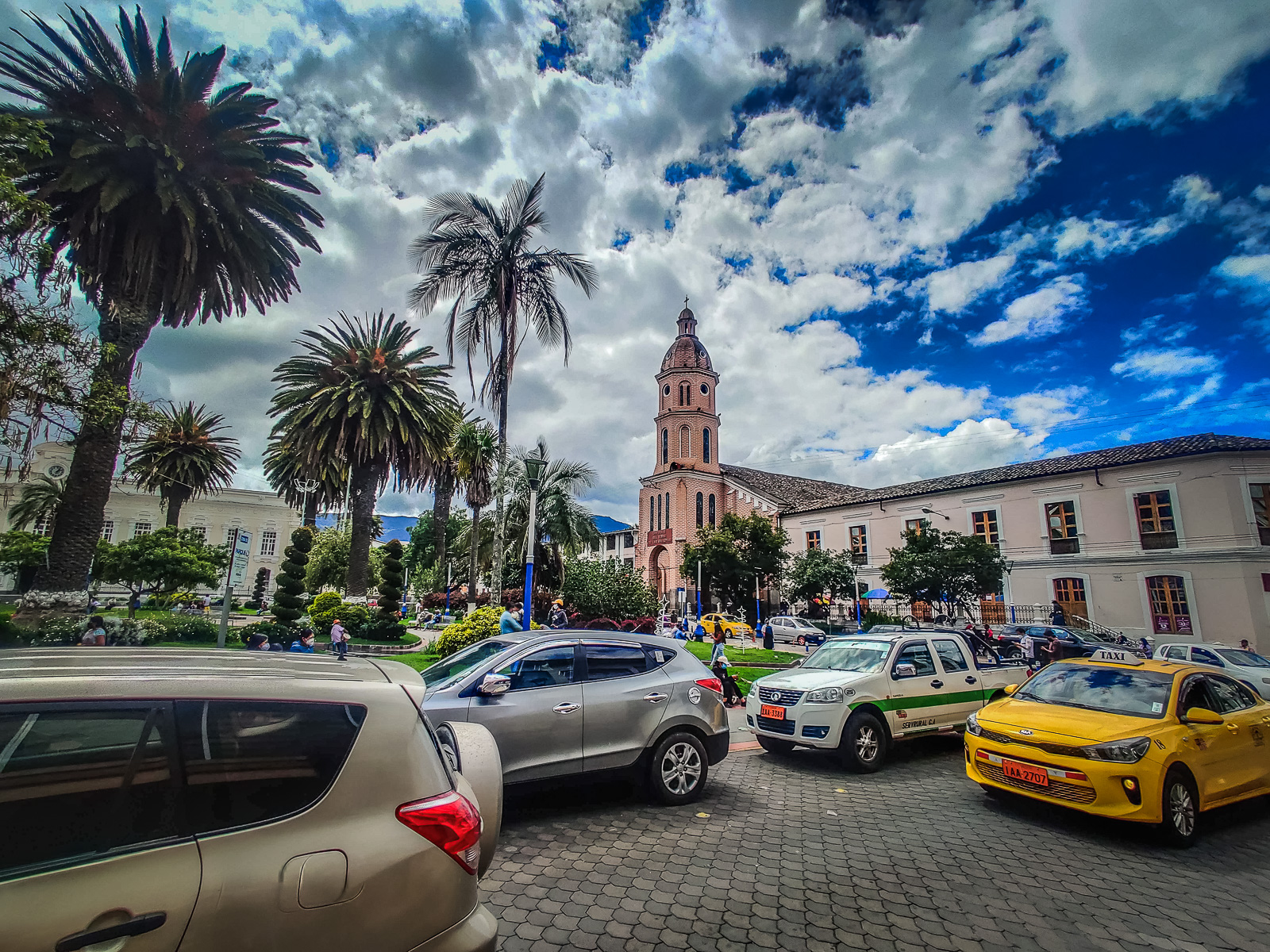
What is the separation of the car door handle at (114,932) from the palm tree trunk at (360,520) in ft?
82.9

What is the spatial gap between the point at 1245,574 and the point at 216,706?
118 feet

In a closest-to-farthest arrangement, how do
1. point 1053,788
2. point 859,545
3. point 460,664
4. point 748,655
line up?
point 1053,788 → point 460,664 → point 748,655 → point 859,545

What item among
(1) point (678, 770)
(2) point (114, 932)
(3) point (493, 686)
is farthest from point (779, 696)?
(2) point (114, 932)

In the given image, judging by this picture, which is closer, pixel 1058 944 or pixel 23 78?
pixel 1058 944

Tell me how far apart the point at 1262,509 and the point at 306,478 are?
41497 mm

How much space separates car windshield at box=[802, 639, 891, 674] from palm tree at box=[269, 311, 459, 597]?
2057 cm

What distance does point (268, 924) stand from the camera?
74.5 inches

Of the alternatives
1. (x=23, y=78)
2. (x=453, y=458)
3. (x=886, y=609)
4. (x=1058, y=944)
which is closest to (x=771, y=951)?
(x=1058, y=944)

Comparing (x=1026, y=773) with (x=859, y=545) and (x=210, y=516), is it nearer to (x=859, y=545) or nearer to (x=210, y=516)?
(x=859, y=545)

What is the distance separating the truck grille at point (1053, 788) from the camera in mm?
5320

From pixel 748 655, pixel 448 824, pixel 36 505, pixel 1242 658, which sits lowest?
pixel 748 655

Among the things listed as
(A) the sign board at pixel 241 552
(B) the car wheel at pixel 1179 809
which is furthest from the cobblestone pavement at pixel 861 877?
(A) the sign board at pixel 241 552

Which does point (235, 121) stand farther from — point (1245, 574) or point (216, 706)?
point (1245, 574)

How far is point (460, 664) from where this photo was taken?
21.1 feet
